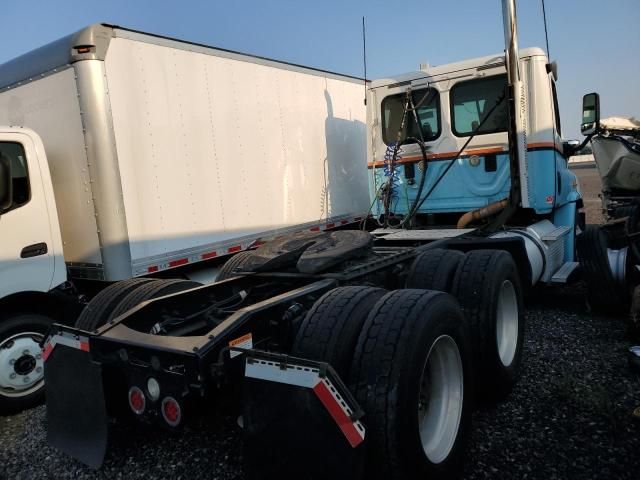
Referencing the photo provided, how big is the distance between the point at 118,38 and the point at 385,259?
3.48 metres

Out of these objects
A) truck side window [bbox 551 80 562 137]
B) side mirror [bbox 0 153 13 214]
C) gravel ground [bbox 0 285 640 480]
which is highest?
truck side window [bbox 551 80 562 137]

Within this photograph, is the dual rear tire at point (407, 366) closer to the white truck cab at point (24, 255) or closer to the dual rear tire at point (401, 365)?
the dual rear tire at point (401, 365)

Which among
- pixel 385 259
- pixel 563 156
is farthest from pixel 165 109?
pixel 563 156

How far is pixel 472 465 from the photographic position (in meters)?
2.90

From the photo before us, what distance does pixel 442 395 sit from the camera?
9.42 ft

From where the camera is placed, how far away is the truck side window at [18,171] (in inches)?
181

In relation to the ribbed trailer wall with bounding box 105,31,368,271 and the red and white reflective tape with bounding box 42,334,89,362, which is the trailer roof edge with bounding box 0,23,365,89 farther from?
the red and white reflective tape with bounding box 42,334,89,362

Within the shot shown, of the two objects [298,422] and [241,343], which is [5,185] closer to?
[241,343]

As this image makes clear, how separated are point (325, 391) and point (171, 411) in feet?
2.67

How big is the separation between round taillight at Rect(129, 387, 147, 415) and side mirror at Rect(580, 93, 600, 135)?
604 cm

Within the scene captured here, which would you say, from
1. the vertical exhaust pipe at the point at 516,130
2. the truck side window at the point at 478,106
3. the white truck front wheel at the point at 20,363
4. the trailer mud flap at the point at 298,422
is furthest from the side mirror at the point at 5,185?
the vertical exhaust pipe at the point at 516,130

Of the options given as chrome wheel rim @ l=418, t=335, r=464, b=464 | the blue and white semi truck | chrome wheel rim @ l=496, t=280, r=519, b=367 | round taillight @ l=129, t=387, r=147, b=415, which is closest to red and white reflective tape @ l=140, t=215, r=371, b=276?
the blue and white semi truck

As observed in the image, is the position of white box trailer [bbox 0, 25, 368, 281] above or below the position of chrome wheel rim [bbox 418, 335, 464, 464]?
above

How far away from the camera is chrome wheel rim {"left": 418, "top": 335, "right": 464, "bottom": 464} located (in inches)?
109
